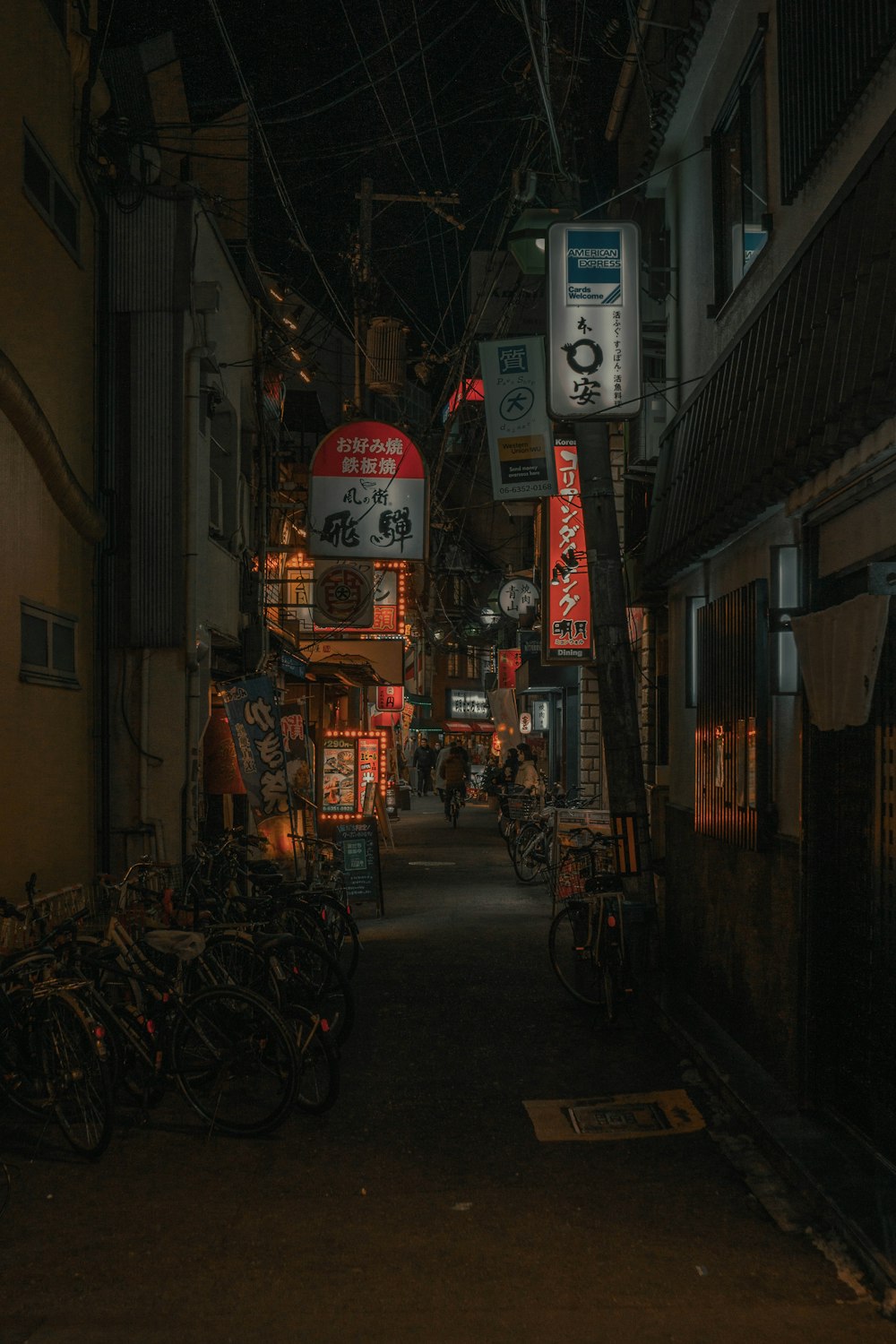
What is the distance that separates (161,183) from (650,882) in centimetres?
1108

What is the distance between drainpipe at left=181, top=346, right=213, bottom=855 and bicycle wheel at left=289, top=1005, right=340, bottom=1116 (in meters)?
6.92

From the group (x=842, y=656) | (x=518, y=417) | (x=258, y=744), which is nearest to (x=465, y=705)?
(x=518, y=417)

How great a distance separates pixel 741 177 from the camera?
10.1 meters

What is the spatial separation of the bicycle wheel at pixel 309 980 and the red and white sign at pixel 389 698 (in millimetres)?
25271

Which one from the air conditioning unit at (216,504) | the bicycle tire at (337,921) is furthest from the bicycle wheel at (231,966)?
the air conditioning unit at (216,504)

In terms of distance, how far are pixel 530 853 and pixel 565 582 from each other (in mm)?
5109

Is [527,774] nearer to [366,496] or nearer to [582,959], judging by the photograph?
[366,496]

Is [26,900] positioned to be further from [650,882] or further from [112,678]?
[650,882]

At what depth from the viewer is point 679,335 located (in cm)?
1248

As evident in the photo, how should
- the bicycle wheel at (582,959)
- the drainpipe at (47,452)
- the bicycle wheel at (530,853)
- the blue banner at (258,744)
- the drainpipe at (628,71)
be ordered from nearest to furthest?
the drainpipe at (47,452), the bicycle wheel at (582,959), the drainpipe at (628,71), the blue banner at (258,744), the bicycle wheel at (530,853)

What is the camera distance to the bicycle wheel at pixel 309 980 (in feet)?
29.3

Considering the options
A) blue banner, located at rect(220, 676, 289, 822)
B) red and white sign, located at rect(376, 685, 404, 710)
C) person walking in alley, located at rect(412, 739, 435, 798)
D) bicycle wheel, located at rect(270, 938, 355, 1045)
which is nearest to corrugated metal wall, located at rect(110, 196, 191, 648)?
blue banner, located at rect(220, 676, 289, 822)

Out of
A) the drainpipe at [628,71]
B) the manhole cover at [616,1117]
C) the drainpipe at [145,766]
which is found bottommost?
the manhole cover at [616,1117]

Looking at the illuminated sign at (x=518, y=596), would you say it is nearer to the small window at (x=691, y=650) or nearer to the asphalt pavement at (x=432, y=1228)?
the small window at (x=691, y=650)
